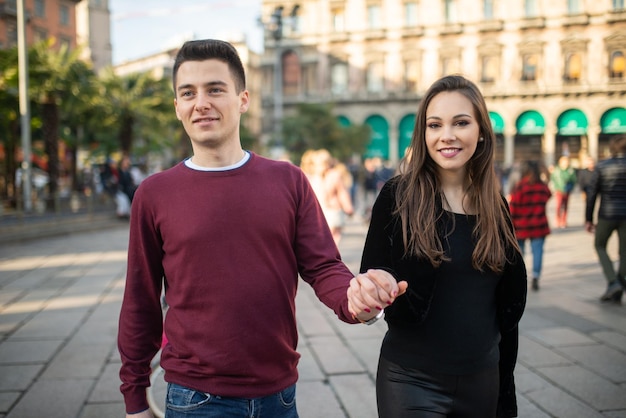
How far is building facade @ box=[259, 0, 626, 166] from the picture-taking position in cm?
3588

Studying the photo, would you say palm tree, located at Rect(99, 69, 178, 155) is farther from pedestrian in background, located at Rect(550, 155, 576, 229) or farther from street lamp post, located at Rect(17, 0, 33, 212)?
pedestrian in background, located at Rect(550, 155, 576, 229)

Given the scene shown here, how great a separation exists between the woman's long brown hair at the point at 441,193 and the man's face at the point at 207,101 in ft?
2.40

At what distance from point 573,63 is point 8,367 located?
40.0m

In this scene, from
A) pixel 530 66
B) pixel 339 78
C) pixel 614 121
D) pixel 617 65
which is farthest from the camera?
pixel 339 78

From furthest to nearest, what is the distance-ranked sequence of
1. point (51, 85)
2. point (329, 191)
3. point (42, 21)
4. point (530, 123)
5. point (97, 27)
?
Result: point (97, 27)
point (42, 21)
point (530, 123)
point (51, 85)
point (329, 191)

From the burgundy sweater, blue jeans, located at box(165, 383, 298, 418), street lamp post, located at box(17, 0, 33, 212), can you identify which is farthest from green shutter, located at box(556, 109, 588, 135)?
blue jeans, located at box(165, 383, 298, 418)

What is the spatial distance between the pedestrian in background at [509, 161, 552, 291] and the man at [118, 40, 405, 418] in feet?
18.7

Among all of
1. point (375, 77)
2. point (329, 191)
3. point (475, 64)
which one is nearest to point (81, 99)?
point (329, 191)

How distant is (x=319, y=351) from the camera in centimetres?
475

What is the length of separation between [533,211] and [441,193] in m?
5.39

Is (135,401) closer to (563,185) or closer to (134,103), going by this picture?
(563,185)

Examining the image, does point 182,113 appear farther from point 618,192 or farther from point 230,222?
point 618,192

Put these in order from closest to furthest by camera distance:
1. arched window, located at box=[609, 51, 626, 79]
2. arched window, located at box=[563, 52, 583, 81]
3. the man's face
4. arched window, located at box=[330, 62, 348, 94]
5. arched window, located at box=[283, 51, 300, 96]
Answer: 1. the man's face
2. arched window, located at box=[609, 51, 626, 79]
3. arched window, located at box=[563, 52, 583, 81]
4. arched window, located at box=[330, 62, 348, 94]
5. arched window, located at box=[283, 51, 300, 96]

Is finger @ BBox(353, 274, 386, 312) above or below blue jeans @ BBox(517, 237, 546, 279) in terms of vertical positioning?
above
